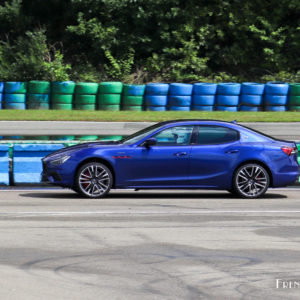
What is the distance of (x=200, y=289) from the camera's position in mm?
6152

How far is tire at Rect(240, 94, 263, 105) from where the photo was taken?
3177 centimetres

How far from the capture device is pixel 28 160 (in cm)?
1468

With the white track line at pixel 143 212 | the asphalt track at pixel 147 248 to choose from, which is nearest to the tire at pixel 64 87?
the asphalt track at pixel 147 248

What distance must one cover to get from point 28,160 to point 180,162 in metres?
3.72

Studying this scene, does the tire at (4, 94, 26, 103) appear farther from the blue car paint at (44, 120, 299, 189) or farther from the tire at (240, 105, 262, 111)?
the blue car paint at (44, 120, 299, 189)

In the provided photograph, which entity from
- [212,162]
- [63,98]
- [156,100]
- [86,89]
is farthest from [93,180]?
[63,98]

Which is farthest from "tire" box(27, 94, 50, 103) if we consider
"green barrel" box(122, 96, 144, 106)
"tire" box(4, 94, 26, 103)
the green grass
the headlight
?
the headlight

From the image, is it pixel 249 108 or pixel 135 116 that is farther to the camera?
pixel 249 108

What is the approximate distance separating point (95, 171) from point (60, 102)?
20000 millimetres

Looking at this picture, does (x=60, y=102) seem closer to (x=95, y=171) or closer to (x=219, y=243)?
(x=95, y=171)

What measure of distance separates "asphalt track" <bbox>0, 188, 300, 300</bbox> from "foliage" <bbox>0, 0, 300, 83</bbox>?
28336mm

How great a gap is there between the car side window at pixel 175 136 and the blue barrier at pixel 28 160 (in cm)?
288

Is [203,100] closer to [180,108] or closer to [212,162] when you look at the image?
[180,108]

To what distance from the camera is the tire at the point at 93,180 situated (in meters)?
12.3
